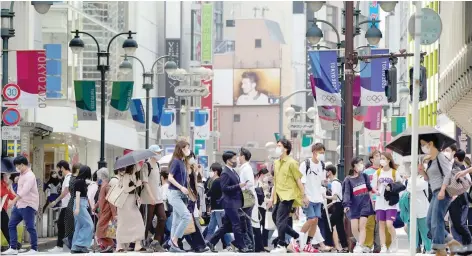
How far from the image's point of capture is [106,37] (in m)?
60.1

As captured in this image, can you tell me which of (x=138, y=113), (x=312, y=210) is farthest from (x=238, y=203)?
(x=138, y=113)

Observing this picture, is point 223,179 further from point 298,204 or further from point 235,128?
point 235,128


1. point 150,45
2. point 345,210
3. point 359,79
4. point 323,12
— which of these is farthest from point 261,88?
point 345,210

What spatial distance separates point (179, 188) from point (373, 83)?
11.3 meters

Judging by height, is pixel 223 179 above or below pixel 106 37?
below

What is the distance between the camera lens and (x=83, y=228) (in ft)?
72.7

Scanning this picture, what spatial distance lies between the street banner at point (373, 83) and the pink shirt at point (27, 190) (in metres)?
11.4

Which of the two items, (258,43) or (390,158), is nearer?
(390,158)

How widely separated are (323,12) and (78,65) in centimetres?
9226

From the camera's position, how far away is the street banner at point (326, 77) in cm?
2769

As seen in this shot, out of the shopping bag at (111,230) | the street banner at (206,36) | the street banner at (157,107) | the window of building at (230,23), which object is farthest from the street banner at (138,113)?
the window of building at (230,23)

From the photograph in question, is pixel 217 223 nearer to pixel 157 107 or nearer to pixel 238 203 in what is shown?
pixel 238 203

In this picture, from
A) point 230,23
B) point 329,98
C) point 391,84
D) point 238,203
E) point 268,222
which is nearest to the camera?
point 238,203

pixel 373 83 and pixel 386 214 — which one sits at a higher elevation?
pixel 373 83
